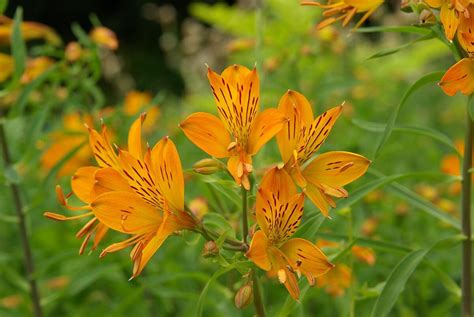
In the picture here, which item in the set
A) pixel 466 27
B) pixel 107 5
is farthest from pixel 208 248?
pixel 107 5

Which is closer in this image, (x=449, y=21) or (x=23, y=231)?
(x=449, y=21)

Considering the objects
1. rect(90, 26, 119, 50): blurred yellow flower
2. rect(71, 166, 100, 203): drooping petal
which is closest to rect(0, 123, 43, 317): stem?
rect(90, 26, 119, 50): blurred yellow flower

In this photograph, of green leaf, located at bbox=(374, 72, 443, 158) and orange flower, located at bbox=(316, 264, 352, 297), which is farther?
orange flower, located at bbox=(316, 264, 352, 297)

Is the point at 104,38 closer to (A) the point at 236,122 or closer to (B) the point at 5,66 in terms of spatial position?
(B) the point at 5,66

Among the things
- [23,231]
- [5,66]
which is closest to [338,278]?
[23,231]

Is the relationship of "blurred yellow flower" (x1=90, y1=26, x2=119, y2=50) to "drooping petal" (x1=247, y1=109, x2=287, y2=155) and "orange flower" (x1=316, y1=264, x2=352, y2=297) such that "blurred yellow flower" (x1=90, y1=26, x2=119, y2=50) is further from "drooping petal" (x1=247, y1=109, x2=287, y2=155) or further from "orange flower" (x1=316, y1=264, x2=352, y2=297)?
"drooping petal" (x1=247, y1=109, x2=287, y2=155)

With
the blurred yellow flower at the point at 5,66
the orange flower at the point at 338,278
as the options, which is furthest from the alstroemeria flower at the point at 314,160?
the blurred yellow flower at the point at 5,66
